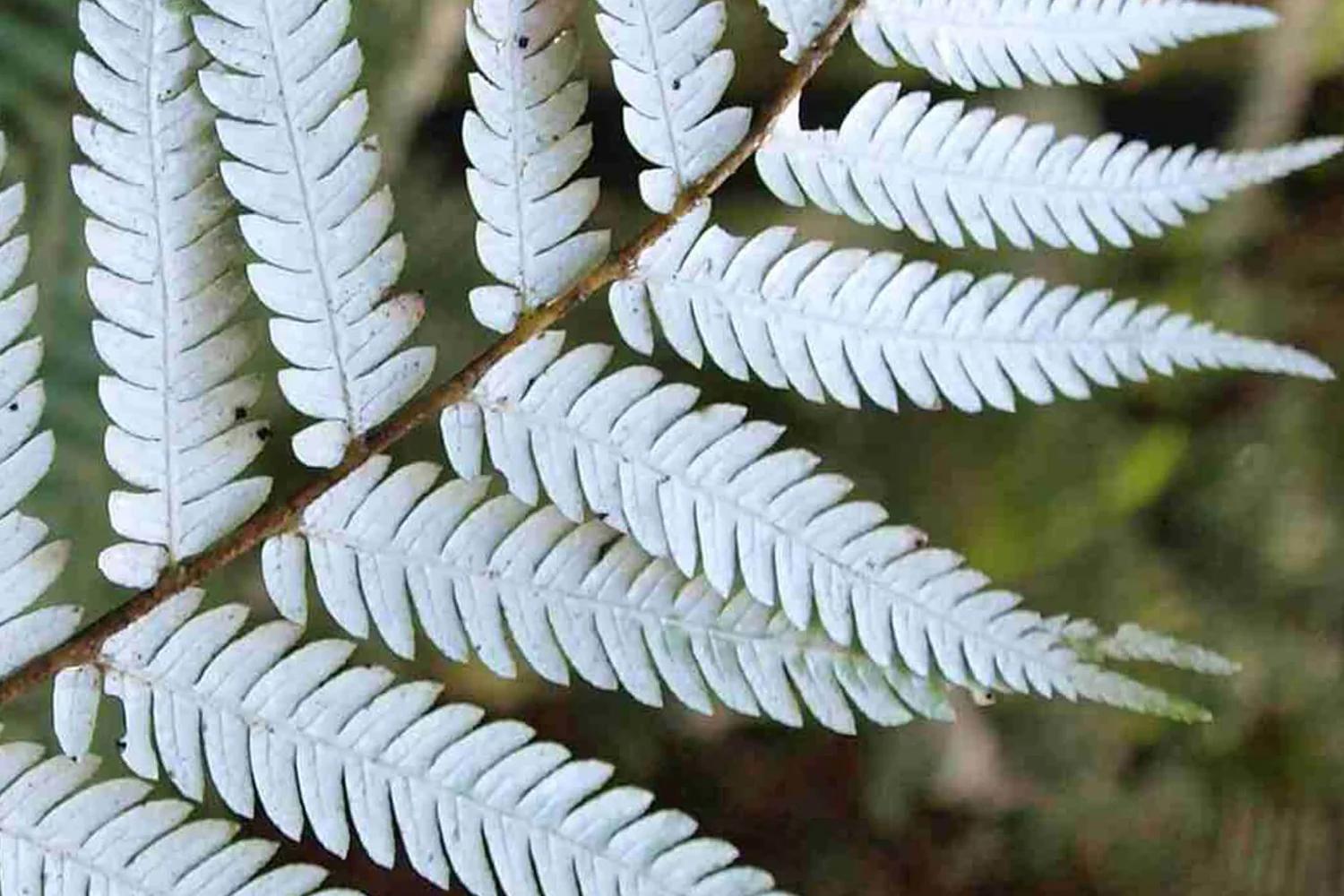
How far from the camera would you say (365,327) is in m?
0.98

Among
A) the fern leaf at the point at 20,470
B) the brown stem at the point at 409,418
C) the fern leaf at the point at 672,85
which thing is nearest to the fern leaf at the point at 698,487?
the brown stem at the point at 409,418

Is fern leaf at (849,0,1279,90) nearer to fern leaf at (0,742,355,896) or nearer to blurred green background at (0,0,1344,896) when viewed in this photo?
fern leaf at (0,742,355,896)

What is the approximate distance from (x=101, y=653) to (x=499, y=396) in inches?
13.3

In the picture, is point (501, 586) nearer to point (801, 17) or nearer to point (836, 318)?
point (836, 318)

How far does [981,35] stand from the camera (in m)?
1.06

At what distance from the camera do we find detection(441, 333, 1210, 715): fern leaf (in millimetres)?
1001

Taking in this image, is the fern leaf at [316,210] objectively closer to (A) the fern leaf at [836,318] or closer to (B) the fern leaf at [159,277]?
(B) the fern leaf at [159,277]

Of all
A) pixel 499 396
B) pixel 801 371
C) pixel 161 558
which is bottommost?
pixel 161 558

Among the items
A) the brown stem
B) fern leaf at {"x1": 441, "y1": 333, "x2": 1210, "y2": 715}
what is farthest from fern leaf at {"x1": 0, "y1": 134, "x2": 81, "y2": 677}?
fern leaf at {"x1": 441, "y1": 333, "x2": 1210, "y2": 715}

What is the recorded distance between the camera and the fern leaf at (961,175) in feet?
3.42

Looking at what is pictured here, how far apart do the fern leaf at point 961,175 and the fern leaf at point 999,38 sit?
3 cm

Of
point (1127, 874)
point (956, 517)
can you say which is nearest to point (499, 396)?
point (956, 517)

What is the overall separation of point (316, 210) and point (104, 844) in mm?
467

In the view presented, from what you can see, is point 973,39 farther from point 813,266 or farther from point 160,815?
point 160,815
